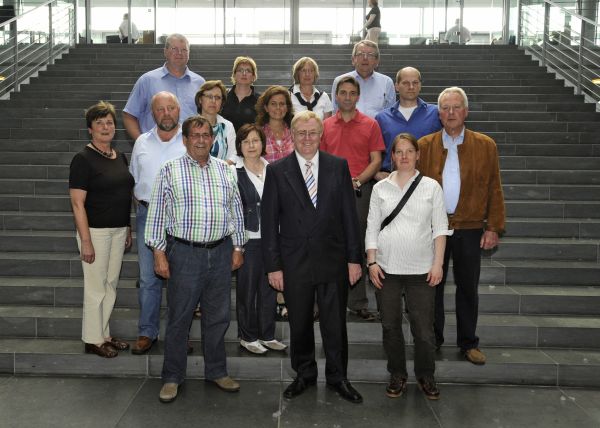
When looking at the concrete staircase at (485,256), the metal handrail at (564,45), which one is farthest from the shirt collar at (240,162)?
the metal handrail at (564,45)

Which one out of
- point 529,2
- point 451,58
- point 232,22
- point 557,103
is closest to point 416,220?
point 557,103

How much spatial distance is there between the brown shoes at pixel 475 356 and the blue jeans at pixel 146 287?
2.18 meters

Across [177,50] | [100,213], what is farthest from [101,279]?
[177,50]

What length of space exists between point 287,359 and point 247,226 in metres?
0.97

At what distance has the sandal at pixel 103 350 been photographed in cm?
413

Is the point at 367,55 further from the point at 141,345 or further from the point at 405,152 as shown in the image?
the point at 141,345

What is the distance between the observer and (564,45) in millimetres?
9906

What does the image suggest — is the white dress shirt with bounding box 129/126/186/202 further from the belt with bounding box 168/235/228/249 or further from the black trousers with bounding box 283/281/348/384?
the black trousers with bounding box 283/281/348/384

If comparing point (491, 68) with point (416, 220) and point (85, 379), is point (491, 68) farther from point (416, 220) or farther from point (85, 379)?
point (85, 379)

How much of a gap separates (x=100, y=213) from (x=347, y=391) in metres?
1.94

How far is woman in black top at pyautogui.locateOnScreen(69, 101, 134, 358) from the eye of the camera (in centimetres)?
385

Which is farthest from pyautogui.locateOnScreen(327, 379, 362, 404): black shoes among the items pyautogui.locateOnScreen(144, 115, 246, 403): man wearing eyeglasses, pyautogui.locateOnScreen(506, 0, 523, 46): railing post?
pyautogui.locateOnScreen(506, 0, 523, 46): railing post

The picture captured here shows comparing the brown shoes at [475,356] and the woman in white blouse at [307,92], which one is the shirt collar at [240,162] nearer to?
the woman in white blouse at [307,92]

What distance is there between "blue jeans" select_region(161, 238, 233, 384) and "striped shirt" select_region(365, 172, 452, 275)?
3.27 feet
